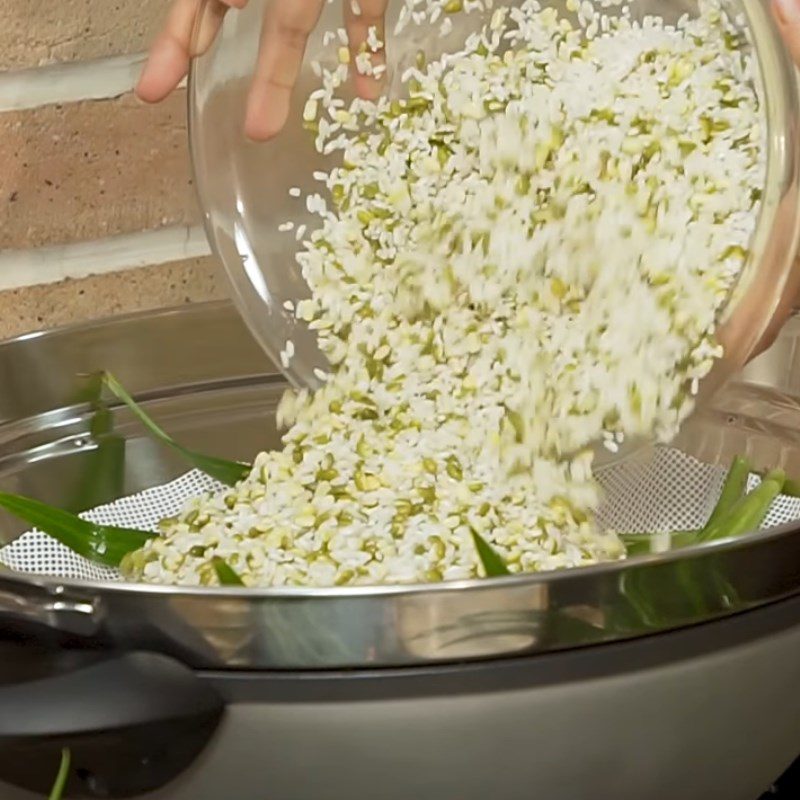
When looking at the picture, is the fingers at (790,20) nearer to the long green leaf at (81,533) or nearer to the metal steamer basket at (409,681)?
the metal steamer basket at (409,681)

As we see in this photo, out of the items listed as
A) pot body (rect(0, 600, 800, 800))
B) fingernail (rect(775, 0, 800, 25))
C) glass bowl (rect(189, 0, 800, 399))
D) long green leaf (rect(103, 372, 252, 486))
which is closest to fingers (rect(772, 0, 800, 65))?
fingernail (rect(775, 0, 800, 25))

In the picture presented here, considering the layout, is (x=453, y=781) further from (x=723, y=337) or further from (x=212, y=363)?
(x=212, y=363)

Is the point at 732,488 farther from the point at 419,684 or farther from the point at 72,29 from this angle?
the point at 72,29

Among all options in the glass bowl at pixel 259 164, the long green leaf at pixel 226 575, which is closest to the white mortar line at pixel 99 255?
the glass bowl at pixel 259 164

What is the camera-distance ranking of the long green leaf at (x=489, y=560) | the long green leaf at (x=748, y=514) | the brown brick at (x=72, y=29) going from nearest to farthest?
the long green leaf at (x=489, y=560), the long green leaf at (x=748, y=514), the brown brick at (x=72, y=29)

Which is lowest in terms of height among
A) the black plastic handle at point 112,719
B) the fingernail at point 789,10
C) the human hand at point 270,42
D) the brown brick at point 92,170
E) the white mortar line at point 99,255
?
the black plastic handle at point 112,719

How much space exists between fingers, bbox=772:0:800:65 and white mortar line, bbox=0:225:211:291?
0.43 meters

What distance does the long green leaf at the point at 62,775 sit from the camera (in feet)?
1.52

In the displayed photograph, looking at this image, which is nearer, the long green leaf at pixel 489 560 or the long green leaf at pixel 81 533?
the long green leaf at pixel 489 560

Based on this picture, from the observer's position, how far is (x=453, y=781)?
1.58ft

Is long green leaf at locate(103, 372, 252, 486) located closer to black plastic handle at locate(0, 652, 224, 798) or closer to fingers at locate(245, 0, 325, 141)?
fingers at locate(245, 0, 325, 141)

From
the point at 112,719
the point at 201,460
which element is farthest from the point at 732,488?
the point at 112,719

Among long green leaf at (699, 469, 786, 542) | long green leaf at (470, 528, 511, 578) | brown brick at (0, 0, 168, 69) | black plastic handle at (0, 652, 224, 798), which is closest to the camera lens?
black plastic handle at (0, 652, 224, 798)

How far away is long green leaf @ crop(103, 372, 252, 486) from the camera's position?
0.78 metres
